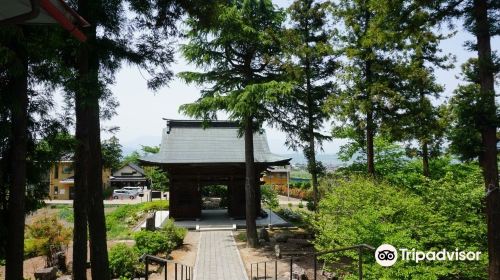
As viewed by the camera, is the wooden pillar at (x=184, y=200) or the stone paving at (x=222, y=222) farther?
the wooden pillar at (x=184, y=200)

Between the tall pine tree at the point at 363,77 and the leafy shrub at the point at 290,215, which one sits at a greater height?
the tall pine tree at the point at 363,77

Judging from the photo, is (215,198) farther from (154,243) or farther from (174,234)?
(154,243)

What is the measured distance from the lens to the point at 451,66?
17.1 meters

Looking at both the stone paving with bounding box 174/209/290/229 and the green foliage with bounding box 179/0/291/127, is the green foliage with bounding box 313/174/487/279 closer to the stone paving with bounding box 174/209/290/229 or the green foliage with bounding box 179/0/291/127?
the green foliage with bounding box 179/0/291/127

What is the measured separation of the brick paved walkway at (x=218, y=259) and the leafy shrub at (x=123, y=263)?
2.06 meters

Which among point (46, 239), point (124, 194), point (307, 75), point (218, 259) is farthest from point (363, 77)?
point (124, 194)

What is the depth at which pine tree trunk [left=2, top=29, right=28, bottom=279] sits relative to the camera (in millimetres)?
4953

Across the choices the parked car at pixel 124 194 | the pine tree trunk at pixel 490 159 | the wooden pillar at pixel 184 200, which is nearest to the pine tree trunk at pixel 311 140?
the pine tree trunk at pixel 490 159

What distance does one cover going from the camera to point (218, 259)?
1423cm

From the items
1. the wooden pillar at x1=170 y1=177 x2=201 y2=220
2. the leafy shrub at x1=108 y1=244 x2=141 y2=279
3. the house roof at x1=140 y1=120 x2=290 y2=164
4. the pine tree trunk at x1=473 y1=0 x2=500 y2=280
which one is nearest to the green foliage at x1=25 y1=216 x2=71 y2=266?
the leafy shrub at x1=108 y1=244 x2=141 y2=279

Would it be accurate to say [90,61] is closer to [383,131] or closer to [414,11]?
[414,11]

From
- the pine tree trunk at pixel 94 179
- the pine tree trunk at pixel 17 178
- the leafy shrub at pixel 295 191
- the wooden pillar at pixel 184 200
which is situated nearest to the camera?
the pine tree trunk at pixel 17 178

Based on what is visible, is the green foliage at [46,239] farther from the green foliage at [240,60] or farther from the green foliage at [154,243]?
the green foliage at [240,60]

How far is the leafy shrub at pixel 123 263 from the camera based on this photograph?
11.4 metres
